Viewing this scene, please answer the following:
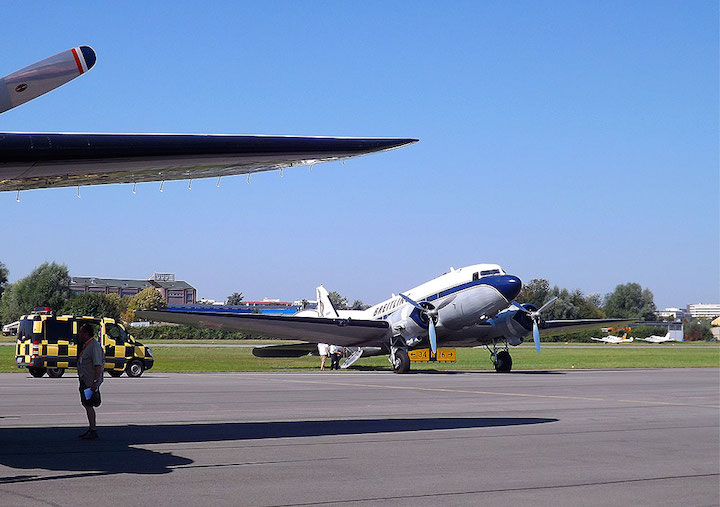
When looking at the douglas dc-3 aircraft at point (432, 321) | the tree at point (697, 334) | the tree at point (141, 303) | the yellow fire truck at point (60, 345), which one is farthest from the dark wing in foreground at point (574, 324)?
the tree at point (141, 303)

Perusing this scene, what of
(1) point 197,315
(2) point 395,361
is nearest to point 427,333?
(2) point 395,361

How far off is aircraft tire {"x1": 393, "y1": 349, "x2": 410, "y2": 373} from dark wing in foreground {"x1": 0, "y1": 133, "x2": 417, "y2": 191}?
24.2 metres

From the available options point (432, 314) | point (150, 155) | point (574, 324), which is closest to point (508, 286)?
point (432, 314)

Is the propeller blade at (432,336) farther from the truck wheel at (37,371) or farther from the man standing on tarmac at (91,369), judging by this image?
the man standing on tarmac at (91,369)

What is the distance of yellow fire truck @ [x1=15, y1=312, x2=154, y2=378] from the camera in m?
31.3

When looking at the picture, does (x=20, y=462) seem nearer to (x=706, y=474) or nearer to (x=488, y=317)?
(x=706, y=474)

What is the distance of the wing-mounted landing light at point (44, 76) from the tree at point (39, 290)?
119467mm

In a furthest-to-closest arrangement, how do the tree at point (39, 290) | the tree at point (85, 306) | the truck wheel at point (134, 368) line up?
1. the tree at point (39, 290)
2. the tree at point (85, 306)
3. the truck wheel at point (134, 368)

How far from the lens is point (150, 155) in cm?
1188

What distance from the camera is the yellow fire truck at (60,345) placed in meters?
31.3

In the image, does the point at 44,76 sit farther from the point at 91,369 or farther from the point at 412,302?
the point at 412,302

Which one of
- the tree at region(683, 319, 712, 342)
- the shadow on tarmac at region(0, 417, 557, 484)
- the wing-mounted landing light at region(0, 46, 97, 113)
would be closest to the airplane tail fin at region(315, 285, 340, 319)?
the shadow on tarmac at region(0, 417, 557, 484)

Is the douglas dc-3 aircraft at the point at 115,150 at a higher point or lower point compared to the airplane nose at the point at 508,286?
higher

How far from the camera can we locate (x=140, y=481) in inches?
364
